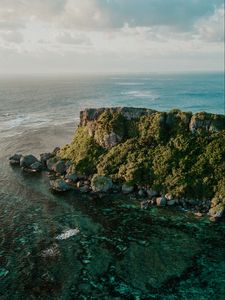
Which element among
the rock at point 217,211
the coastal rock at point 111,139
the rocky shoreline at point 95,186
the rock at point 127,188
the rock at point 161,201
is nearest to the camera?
the rock at point 217,211

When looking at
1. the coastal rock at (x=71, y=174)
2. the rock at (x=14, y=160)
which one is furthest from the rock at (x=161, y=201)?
the rock at (x=14, y=160)

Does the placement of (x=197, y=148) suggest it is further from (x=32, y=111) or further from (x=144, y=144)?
(x=32, y=111)

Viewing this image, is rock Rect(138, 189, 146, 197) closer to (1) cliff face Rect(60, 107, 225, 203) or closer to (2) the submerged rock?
(1) cliff face Rect(60, 107, 225, 203)

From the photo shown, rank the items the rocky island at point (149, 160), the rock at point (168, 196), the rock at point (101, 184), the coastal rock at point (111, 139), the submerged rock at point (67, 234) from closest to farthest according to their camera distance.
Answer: the submerged rock at point (67, 234), the rock at point (168, 196), the rocky island at point (149, 160), the rock at point (101, 184), the coastal rock at point (111, 139)

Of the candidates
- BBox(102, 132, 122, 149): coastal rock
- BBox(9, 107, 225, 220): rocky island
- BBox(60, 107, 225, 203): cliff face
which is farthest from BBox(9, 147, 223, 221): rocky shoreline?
BBox(102, 132, 122, 149): coastal rock

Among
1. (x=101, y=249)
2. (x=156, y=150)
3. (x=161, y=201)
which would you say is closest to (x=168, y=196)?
(x=161, y=201)

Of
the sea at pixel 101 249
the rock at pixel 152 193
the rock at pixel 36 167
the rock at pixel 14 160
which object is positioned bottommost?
the sea at pixel 101 249

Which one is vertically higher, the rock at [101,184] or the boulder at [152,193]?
the rock at [101,184]

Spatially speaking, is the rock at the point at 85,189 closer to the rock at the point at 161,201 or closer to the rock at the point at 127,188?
the rock at the point at 127,188
